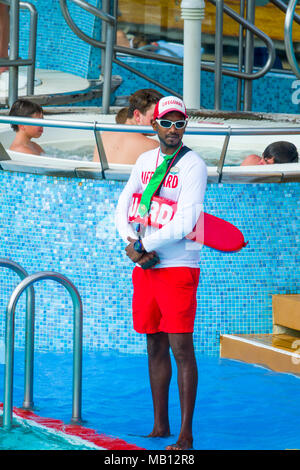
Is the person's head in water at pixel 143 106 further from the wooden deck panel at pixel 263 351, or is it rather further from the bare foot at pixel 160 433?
the bare foot at pixel 160 433

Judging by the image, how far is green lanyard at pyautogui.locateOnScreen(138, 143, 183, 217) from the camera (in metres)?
4.56

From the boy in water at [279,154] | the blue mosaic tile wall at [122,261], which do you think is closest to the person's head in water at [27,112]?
the blue mosaic tile wall at [122,261]

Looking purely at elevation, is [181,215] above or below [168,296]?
above

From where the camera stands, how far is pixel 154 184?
4.57 m

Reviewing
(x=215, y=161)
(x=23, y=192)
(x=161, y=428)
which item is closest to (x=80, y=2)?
(x=215, y=161)

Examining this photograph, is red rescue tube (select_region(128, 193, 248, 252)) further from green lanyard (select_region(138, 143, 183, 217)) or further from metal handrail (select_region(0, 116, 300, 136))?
metal handrail (select_region(0, 116, 300, 136))

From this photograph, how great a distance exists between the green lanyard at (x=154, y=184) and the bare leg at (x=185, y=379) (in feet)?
2.03

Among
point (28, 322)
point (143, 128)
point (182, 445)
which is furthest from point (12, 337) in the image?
point (143, 128)

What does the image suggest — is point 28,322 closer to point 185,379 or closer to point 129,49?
point 185,379

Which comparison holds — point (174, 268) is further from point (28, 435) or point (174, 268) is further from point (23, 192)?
point (23, 192)

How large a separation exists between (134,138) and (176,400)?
2.03m

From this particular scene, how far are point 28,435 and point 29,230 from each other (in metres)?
2.06

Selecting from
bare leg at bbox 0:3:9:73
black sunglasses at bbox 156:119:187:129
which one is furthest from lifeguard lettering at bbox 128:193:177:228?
bare leg at bbox 0:3:9:73

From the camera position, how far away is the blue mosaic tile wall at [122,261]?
631 cm
